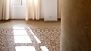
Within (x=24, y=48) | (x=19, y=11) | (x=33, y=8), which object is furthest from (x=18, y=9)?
(x=24, y=48)

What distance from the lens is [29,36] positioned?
3996 mm

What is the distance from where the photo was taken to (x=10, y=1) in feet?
17.7

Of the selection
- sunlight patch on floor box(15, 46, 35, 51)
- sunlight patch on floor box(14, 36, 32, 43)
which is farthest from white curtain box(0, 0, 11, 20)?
sunlight patch on floor box(15, 46, 35, 51)

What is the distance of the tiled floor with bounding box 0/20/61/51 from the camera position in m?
3.30

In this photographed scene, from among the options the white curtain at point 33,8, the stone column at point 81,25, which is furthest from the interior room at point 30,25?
the stone column at point 81,25

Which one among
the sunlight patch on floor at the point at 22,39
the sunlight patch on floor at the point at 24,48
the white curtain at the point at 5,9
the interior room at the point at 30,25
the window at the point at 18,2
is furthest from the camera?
the window at the point at 18,2

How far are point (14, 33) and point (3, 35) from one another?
31 centimetres

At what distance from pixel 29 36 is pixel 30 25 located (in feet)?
3.22

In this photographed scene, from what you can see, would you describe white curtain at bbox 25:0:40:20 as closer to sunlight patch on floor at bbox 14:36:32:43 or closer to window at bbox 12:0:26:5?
window at bbox 12:0:26:5

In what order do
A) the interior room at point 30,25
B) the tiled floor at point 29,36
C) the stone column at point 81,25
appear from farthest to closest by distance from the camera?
the interior room at point 30,25, the tiled floor at point 29,36, the stone column at point 81,25

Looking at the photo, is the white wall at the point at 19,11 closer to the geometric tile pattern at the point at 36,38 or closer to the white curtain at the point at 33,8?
the white curtain at the point at 33,8

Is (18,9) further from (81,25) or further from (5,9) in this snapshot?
(81,25)

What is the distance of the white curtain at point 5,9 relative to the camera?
5314mm

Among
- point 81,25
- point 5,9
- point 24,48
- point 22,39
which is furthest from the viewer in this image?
point 5,9
